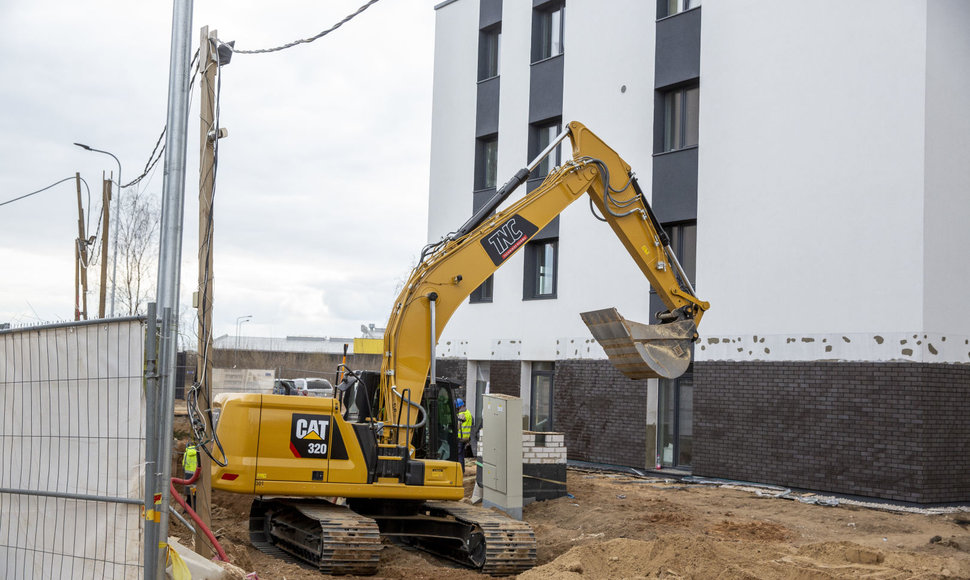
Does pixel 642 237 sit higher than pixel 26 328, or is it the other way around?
pixel 642 237

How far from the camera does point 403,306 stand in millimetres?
11523

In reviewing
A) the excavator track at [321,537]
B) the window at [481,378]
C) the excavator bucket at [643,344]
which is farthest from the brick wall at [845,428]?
the excavator track at [321,537]

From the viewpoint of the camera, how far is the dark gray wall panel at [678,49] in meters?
20.1

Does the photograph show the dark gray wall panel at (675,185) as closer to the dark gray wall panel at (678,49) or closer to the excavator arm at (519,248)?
the dark gray wall panel at (678,49)

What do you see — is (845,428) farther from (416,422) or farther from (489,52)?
(489,52)

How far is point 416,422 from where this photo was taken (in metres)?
11.5

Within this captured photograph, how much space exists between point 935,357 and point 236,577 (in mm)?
12772

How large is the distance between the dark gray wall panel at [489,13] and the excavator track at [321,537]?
695 inches

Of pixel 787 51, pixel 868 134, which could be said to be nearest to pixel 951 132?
pixel 868 134

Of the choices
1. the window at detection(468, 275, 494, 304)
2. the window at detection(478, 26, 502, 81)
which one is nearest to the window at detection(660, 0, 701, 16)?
the window at detection(478, 26, 502, 81)

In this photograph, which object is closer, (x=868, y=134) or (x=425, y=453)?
(x=425, y=453)

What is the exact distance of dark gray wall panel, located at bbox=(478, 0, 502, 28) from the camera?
26.3 m

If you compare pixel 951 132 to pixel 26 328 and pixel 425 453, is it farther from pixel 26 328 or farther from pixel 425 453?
pixel 26 328

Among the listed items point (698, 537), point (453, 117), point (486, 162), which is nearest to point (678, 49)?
point (486, 162)
